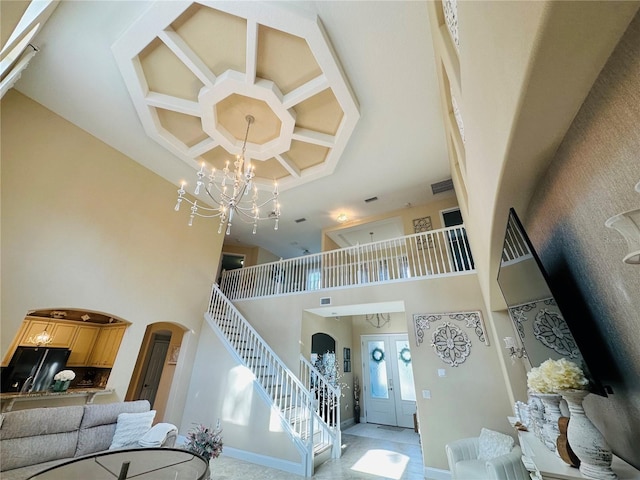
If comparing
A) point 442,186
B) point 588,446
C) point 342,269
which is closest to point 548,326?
point 588,446

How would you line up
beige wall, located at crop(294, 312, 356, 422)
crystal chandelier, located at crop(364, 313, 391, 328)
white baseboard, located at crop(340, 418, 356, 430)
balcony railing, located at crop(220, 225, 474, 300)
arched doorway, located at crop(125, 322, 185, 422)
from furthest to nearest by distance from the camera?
crystal chandelier, located at crop(364, 313, 391, 328) → white baseboard, located at crop(340, 418, 356, 430) → arched doorway, located at crop(125, 322, 185, 422) → beige wall, located at crop(294, 312, 356, 422) → balcony railing, located at crop(220, 225, 474, 300)

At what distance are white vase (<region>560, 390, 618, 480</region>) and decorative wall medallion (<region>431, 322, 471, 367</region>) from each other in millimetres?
3081

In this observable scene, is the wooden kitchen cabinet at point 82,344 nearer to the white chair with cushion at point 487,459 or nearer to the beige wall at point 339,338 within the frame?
the beige wall at point 339,338

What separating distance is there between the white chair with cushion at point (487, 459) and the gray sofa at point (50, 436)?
11.6 feet

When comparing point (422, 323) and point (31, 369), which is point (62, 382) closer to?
point (31, 369)

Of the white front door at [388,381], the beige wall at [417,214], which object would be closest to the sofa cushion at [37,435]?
the beige wall at [417,214]

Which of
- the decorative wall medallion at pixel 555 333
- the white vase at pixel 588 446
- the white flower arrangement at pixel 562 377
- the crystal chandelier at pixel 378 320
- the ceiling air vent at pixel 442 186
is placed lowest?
the white vase at pixel 588 446

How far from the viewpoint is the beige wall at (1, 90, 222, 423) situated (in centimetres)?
332

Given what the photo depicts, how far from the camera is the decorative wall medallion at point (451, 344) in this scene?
3.79m

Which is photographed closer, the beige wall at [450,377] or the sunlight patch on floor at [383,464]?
the beige wall at [450,377]

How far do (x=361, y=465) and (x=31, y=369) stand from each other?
6.00 meters

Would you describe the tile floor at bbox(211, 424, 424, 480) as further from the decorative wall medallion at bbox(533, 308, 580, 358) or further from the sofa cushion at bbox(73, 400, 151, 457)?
the decorative wall medallion at bbox(533, 308, 580, 358)

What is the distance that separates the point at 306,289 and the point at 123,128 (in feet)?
14.6

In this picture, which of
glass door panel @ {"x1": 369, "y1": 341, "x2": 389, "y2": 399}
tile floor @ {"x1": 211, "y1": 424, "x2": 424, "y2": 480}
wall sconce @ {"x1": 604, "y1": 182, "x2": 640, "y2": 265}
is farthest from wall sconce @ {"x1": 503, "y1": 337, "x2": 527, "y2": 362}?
glass door panel @ {"x1": 369, "y1": 341, "x2": 389, "y2": 399}
